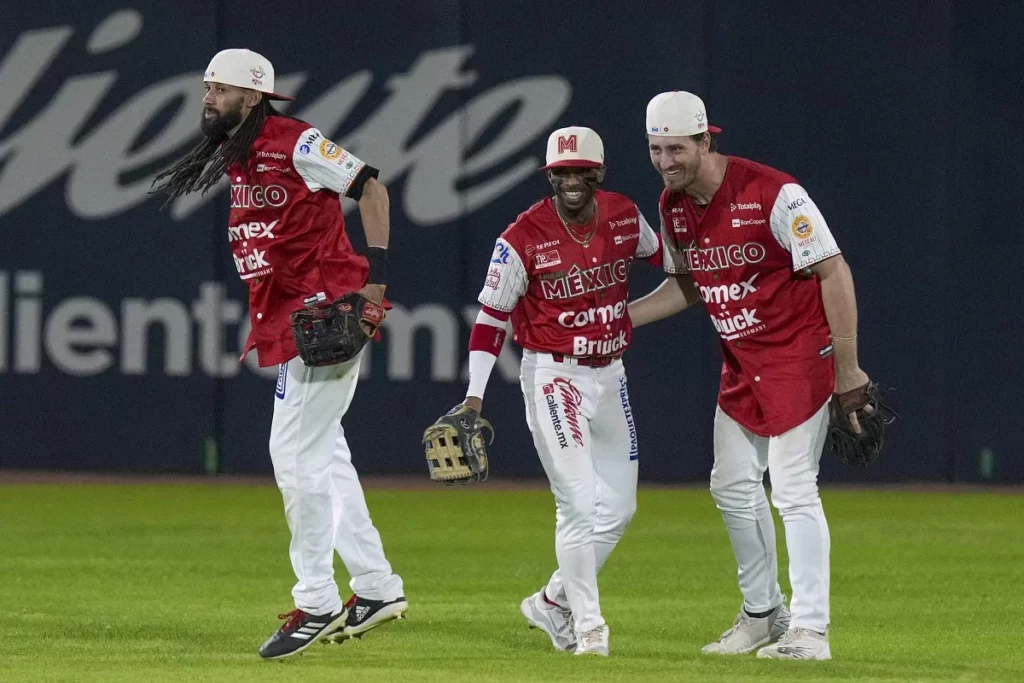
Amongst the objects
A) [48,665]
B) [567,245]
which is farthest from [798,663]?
[48,665]

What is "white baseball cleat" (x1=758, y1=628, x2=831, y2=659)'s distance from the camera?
6293mm

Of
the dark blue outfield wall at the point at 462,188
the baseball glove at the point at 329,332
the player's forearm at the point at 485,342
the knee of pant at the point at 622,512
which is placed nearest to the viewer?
the baseball glove at the point at 329,332

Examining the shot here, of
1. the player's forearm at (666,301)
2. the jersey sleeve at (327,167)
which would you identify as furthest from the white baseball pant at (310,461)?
the player's forearm at (666,301)

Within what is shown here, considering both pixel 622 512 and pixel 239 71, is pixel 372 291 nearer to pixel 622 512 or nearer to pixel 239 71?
pixel 239 71

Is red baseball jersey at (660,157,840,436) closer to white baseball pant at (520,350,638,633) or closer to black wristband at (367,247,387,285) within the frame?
white baseball pant at (520,350,638,633)

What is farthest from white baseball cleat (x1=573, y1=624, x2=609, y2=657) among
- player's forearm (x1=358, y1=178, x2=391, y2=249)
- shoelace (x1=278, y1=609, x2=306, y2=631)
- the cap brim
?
the cap brim

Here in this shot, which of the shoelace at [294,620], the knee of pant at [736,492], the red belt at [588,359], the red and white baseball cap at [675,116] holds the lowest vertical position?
the shoelace at [294,620]

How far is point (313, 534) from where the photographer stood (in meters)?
6.47

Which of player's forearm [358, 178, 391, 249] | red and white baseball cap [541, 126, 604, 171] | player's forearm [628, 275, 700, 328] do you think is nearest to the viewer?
player's forearm [358, 178, 391, 249]

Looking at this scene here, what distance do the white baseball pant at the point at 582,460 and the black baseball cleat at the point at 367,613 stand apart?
606 mm

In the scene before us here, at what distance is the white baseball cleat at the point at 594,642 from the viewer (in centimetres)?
638

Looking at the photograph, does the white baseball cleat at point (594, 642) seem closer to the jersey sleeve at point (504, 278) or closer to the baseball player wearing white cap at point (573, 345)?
the baseball player wearing white cap at point (573, 345)

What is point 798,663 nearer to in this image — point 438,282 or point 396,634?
point 396,634

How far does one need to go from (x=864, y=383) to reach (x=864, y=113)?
22.5ft
